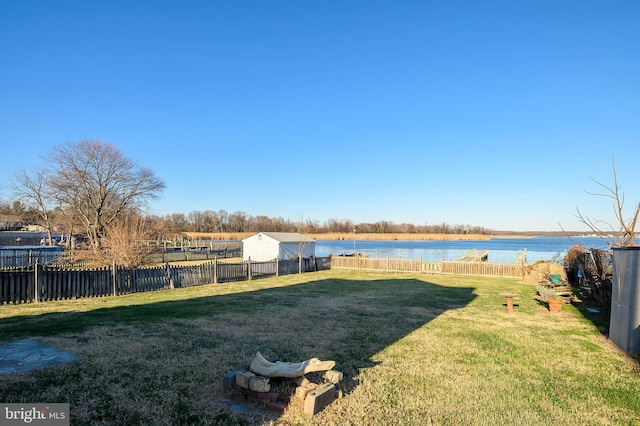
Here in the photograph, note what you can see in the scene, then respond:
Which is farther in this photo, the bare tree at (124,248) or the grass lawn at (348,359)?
the bare tree at (124,248)

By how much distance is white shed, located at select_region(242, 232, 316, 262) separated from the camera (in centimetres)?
2697

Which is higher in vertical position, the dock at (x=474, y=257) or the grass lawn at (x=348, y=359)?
the grass lawn at (x=348, y=359)

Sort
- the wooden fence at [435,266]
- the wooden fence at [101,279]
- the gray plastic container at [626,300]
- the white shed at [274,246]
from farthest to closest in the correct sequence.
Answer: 1. the white shed at [274,246]
2. the wooden fence at [435,266]
3. the wooden fence at [101,279]
4. the gray plastic container at [626,300]

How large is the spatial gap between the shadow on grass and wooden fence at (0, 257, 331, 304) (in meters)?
0.91

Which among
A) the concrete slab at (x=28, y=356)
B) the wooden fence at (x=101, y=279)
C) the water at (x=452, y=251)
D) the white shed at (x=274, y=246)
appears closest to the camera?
the concrete slab at (x=28, y=356)

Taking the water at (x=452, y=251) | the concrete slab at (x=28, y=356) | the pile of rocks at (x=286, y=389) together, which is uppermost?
the pile of rocks at (x=286, y=389)

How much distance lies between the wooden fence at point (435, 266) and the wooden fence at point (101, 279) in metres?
8.70

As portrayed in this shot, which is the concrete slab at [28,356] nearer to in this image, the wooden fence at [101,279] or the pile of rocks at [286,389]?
the pile of rocks at [286,389]

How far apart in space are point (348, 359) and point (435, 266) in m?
19.3

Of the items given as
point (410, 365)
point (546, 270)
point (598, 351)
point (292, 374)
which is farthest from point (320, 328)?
point (546, 270)

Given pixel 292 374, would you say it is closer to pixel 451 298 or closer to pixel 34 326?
pixel 34 326

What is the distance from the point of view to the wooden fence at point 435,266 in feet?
73.2

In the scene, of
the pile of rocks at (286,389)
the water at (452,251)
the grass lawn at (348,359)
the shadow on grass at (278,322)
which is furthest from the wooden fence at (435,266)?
the pile of rocks at (286,389)

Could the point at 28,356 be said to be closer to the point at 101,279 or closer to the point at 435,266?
the point at 101,279
